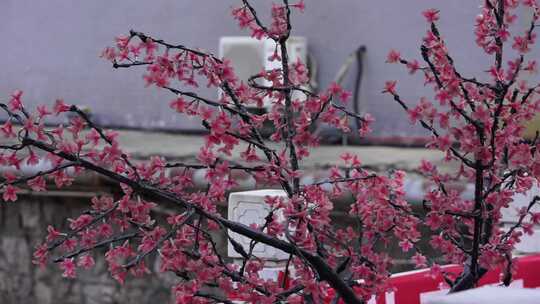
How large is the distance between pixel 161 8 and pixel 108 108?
3.29 feet

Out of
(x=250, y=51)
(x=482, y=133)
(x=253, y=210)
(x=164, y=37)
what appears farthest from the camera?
(x=164, y=37)

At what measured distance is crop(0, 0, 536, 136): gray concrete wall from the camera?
30.9 feet

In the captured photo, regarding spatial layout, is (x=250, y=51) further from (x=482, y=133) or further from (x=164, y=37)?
(x=482, y=133)

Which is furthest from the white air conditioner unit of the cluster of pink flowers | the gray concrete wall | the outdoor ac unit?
the cluster of pink flowers

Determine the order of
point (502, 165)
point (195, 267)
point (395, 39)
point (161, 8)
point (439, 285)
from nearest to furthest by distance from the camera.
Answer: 1. point (195, 267)
2. point (502, 165)
3. point (439, 285)
4. point (395, 39)
5. point (161, 8)

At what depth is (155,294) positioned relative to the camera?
8195mm

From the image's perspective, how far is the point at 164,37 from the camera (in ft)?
35.0

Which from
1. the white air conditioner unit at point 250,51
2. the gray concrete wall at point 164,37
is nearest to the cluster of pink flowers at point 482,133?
the gray concrete wall at point 164,37

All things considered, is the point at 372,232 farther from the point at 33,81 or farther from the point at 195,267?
the point at 33,81

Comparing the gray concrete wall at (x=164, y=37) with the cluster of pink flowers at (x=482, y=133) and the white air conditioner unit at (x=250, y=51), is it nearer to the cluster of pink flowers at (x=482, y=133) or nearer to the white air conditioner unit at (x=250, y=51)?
the white air conditioner unit at (x=250, y=51)

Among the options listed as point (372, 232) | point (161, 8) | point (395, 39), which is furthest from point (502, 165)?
point (161, 8)

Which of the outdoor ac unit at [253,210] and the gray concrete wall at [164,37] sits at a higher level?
the gray concrete wall at [164,37]

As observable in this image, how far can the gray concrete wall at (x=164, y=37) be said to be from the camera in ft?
30.9

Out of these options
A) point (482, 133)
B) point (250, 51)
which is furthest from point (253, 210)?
point (250, 51)
